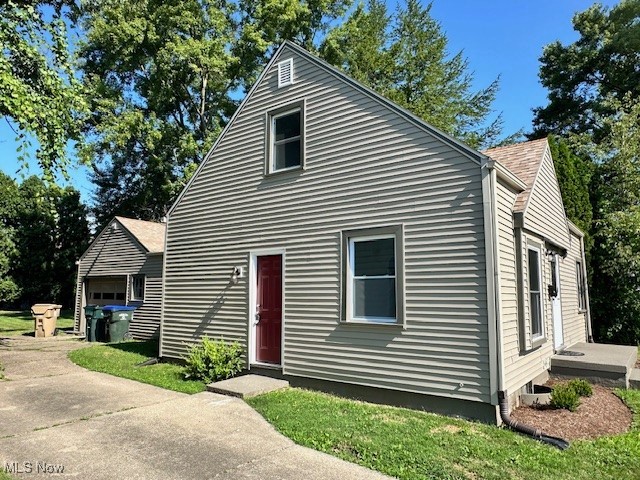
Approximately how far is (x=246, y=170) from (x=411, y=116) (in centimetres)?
377

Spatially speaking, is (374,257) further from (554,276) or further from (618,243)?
(618,243)

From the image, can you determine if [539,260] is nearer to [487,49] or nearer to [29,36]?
[487,49]

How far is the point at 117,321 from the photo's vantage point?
14.6 m

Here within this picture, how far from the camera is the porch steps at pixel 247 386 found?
6.81 m

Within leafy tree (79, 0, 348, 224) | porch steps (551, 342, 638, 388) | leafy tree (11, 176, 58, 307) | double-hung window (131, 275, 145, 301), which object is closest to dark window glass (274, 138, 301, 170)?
porch steps (551, 342, 638, 388)

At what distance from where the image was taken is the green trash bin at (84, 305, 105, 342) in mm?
14609

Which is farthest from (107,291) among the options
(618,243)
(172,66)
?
(618,243)

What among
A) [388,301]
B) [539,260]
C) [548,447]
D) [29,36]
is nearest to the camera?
[548,447]

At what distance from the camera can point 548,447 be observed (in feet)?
15.3

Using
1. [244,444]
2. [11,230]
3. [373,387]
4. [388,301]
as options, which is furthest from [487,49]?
[11,230]

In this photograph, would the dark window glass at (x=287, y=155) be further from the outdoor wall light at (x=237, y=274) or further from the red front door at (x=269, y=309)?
the outdoor wall light at (x=237, y=274)

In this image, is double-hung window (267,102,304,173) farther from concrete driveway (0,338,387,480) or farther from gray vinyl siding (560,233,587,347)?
gray vinyl siding (560,233,587,347)

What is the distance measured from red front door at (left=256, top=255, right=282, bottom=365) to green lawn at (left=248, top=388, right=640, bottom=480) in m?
2.00

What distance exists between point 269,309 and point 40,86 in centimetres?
756
